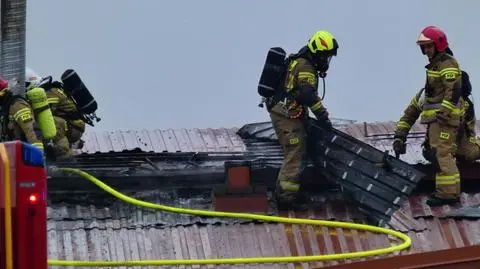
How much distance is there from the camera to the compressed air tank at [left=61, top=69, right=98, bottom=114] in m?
12.5

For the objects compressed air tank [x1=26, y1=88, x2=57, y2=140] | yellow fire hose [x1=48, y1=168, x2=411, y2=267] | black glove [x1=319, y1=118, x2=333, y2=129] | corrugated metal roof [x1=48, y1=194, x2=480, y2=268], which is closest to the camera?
yellow fire hose [x1=48, y1=168, x2=411, y2=267]

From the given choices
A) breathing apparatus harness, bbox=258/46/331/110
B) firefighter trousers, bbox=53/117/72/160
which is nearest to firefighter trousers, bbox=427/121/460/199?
breathing apparatus harness, bbox=258/46/331/110

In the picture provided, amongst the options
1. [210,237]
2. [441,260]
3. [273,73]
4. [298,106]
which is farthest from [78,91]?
[441,260]

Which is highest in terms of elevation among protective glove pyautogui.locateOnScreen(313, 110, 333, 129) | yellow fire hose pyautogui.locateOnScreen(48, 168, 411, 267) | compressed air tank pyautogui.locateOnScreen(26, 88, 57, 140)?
compressed air tank pyautogui.locateOnScreen(26, 88, 57, 140)

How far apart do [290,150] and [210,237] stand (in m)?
1.38

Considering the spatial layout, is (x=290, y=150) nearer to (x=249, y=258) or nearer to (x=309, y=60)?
(x=309, y=60)

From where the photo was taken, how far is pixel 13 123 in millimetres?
11391

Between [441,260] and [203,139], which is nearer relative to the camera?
[441,260]

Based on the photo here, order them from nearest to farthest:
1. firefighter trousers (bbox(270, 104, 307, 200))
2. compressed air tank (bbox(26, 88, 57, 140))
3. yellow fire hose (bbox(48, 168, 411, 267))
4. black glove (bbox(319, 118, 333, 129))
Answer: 1. yellow fire hose (bbox(48, 168, 411, 267))
2. firefighter trousers (bbox(270, 104, 307, 200))
3. black glove (bbox(319, 118, 333, 129))
4. compressed air tank (bbox(26, 88, 57, 140))

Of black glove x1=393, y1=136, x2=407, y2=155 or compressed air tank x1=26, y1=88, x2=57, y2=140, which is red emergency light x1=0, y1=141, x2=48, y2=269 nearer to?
compressed air tank x1=26, y1=88, x2=57, y2=140

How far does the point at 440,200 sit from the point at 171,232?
2.50m

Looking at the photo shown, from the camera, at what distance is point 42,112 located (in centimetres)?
1169

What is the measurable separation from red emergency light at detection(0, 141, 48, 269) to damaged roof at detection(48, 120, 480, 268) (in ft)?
10.7

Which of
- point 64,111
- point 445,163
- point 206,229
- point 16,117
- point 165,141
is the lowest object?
point 206,229
